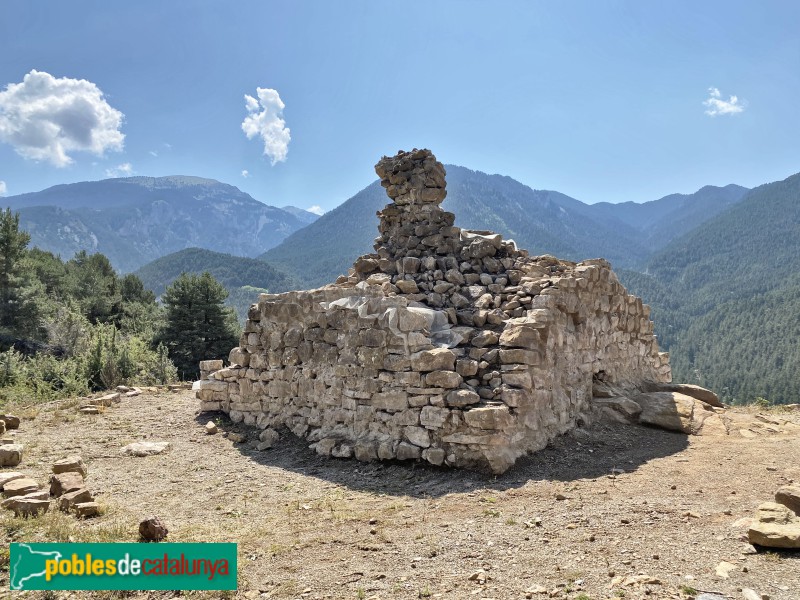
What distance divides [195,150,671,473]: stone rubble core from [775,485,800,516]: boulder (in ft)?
9.41

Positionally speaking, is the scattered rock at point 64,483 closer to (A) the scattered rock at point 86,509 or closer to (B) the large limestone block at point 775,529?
(A) the scattered rock at point 86,509

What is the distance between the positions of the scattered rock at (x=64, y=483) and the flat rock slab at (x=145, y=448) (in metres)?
1.77

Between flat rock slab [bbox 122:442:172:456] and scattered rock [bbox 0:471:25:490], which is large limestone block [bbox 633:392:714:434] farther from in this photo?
scattered rock [bbox 0:471:25:490]

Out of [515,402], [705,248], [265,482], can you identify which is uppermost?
[705,248]

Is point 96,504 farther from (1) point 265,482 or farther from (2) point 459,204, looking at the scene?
(2) point 459,204

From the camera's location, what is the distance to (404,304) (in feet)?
26.4

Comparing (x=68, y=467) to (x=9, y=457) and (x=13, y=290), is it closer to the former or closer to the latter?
(x=9, y=457)

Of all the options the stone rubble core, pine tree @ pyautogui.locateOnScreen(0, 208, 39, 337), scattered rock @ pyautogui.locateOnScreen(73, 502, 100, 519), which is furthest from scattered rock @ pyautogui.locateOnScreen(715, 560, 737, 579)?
pine tree @ pyautogui.locateOnScreen(0, 208, 39, 337)

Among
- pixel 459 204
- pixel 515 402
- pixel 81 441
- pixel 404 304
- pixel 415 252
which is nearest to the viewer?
pixel 515 402

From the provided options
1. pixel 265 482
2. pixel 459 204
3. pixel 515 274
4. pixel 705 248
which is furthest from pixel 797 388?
pixel 459 204

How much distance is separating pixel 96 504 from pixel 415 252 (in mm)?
6491

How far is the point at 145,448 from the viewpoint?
8.23m

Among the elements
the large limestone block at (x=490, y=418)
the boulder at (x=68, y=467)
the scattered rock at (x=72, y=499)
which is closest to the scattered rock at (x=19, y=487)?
the scattered rock at (x=72, y=499)

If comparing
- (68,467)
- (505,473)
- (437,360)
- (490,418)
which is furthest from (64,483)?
(505,473)
